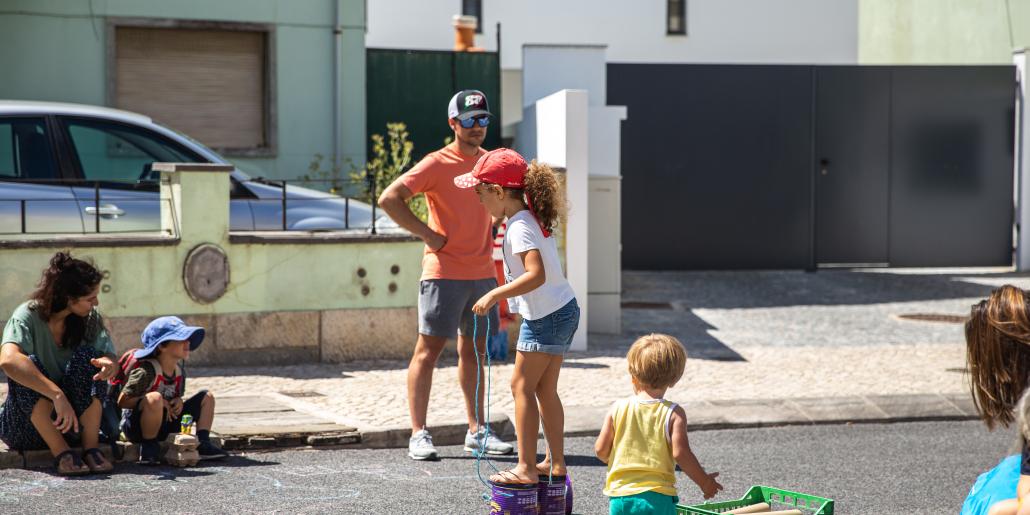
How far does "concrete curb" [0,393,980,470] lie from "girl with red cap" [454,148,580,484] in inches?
76.1

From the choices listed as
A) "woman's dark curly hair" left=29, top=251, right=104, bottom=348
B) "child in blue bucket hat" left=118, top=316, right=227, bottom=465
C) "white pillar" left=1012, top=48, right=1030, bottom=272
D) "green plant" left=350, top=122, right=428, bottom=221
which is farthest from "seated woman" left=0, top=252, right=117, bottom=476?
"white pillar" left=1012, top=48, right=1030, bottom=272

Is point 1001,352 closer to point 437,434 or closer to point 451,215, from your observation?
point 451,215

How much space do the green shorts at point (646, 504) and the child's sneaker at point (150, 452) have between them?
302 cm

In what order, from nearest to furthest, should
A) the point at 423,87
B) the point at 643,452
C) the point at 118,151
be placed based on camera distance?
the point at 643,452 → the point at 118,151 → the point at 423,87

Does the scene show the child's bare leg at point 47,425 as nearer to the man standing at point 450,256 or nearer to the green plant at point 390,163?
the man standing at point 450,256

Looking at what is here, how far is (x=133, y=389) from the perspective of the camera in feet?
22.6

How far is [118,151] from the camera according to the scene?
35.6ft

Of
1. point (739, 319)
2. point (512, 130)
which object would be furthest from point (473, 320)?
point (512, 130)

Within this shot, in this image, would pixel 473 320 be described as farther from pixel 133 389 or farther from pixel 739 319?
pixel 739 319

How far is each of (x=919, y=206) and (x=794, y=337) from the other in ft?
20.8

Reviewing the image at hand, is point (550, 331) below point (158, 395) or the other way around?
the other way around

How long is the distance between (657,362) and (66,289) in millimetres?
3155

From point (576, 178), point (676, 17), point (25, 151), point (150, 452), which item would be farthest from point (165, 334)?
point (676, 17)

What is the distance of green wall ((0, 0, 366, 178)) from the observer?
1384 centimetres
